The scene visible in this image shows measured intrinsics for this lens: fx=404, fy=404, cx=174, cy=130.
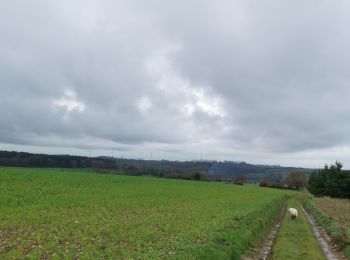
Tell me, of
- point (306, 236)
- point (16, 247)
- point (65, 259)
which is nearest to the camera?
point (65, 259)

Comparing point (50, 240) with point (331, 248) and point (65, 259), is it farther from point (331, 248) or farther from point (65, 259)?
point (331, 248)

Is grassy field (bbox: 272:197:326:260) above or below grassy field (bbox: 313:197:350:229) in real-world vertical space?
below

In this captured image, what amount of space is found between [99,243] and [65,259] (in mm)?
3739

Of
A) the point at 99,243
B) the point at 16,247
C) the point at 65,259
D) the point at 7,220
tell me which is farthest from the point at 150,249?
the point at 7,220

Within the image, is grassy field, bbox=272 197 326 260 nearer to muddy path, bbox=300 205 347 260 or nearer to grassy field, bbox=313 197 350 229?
muddy path, bbox=300 205 347 260

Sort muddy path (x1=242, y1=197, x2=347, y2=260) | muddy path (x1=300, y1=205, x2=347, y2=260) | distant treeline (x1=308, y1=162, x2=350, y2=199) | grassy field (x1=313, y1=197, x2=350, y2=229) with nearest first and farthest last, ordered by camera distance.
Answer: muddy path (x1=242, y1=197, x2=347, y2=260)
muddy path (x1=300, y1=205, x2=347, y2=260)
grassy field (x1=313, y1=197, x2=350, y2=229)
distant treeline (x1=308, y1=162, x2=350, y2=199)

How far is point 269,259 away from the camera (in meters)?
19.3

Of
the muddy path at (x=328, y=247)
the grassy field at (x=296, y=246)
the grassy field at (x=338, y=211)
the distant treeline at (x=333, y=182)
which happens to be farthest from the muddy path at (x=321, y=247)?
the distant treeline at (x=333, y=182)

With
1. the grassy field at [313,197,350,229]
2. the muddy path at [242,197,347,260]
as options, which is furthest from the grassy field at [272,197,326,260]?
the grassy field at [313,197,350,229]

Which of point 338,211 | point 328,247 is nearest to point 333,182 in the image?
point 338,211

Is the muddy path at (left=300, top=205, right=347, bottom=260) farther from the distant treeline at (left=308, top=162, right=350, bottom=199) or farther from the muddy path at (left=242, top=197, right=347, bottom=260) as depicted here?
the distant treeline at (left=308, top=162, right=350, bottom=199)

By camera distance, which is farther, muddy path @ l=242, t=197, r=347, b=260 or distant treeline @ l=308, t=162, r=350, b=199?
distant treeline @ l=308, t=162, r=350, b=199

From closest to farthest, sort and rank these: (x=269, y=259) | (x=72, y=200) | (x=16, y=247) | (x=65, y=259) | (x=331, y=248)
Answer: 1. (x=65, y=259)
2. (x=16, y=247)
3. (x=269, y=259)
4. (x=331, y=248)
5. (x=72, y=200)

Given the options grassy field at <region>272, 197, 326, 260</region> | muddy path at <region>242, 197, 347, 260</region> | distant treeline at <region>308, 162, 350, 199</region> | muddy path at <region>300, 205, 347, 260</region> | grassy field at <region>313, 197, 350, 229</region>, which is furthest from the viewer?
distant treeline at <region>308, 162, 350, 199</region>
